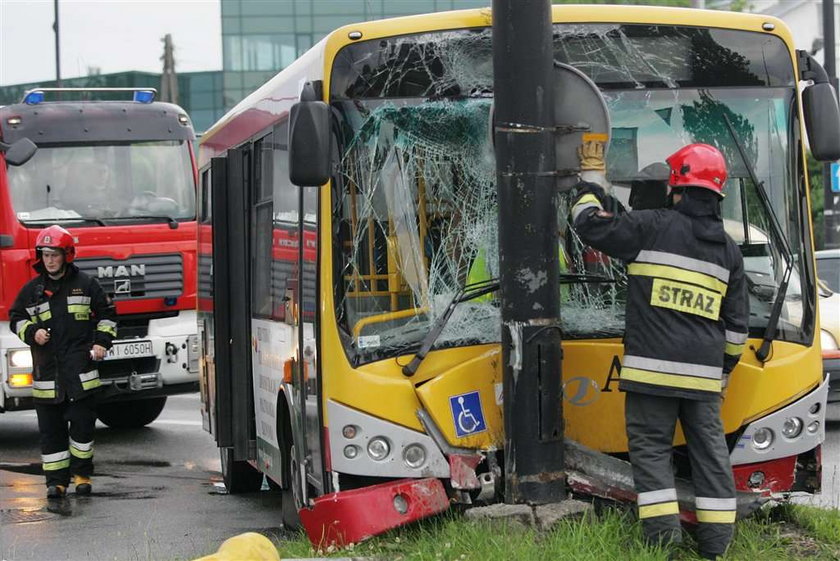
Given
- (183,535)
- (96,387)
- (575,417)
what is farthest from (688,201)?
(96,387)

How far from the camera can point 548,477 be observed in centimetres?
643

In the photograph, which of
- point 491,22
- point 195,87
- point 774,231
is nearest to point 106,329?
point 491,22

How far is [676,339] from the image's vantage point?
20.2ft

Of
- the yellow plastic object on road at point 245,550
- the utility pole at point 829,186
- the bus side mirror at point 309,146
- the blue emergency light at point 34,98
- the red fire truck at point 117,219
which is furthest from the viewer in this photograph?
the utility pole at point 829,186

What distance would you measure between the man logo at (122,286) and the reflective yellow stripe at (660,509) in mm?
8191

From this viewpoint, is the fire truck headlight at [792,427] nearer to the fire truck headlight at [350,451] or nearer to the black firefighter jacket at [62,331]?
the fire truck headlight at [350,451]

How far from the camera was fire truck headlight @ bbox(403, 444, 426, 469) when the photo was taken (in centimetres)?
655

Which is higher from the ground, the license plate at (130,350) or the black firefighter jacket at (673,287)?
the black firefighter jacket at (673,287)

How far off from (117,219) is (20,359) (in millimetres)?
1608

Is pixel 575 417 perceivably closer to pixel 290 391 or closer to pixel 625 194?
pixel 625 194

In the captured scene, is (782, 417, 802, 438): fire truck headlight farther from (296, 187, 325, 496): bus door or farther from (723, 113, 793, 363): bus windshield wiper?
(296, 187, 325, 496): bus door

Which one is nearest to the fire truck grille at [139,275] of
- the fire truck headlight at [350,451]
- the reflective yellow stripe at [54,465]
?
the reflective yellow stripe at [54,465]

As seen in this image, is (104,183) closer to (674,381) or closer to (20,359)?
(20,359)

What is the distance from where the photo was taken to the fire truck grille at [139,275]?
13.3 m
